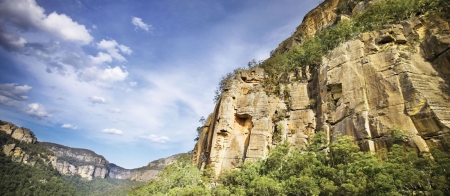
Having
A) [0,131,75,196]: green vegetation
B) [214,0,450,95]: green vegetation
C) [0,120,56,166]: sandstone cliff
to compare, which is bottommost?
[0,131,75,196]: green vegetation

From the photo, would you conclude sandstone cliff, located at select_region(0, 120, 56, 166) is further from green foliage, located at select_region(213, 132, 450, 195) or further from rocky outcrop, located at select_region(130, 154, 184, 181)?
green foliage, located at select_region(213, 132, 450, 195)

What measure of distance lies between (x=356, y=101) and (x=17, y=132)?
17668 cm

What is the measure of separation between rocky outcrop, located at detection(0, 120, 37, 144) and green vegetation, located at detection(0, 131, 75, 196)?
38.1 ft

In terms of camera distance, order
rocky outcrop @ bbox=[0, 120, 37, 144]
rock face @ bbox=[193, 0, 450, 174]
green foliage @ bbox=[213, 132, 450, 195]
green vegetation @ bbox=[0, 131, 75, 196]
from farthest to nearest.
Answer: rocky outcrop @ bbox=[0, 120, 37, 144]
green vegetation @ bbox=[0, 131, 75, 196]
rock face @ bbox=[193, 0, 450, 174]
green foliage @ bbox=[213, 132, 450, 195]

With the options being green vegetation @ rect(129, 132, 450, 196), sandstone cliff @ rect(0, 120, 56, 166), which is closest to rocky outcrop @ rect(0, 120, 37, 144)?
sandstone cliff @ rect(0, 120, 56, 166)

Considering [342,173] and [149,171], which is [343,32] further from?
[149,171]

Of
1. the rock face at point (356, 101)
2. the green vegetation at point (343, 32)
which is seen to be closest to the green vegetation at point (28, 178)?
the rock face at point (356, 101)

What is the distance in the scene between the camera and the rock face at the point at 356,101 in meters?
19.8

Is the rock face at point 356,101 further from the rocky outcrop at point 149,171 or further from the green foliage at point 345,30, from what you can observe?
the rocky outcrop at point 149,171

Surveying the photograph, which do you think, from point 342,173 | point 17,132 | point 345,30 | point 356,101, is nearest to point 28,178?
point 17,132

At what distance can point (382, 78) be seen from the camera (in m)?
22.8

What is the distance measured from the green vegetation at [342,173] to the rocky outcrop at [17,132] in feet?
518

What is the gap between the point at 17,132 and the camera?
139250 mm

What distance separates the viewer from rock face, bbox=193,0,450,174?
19.8m
